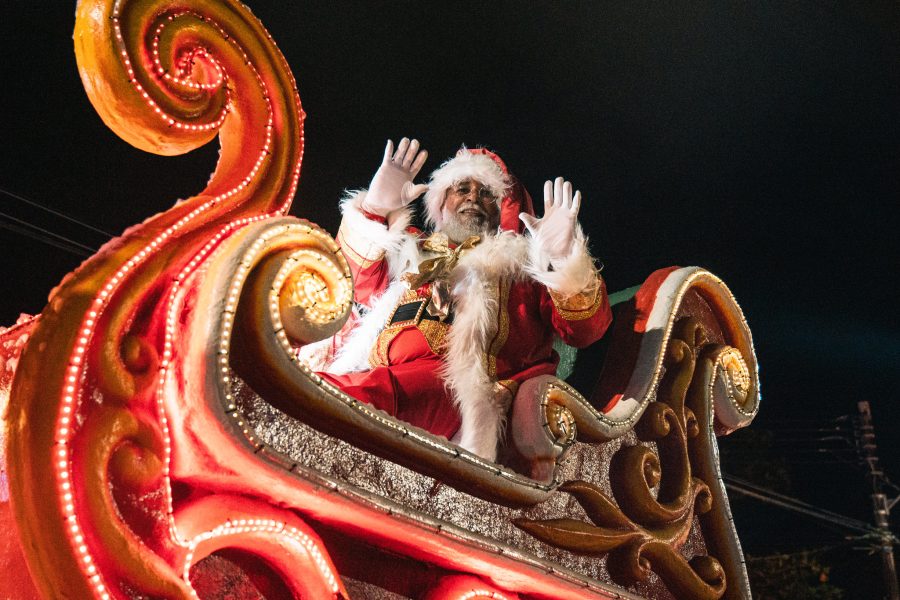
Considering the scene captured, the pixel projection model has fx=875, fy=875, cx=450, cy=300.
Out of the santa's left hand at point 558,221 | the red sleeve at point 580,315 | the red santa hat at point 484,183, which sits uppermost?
the red santa hat at point 484,183

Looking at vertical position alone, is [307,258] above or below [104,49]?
below

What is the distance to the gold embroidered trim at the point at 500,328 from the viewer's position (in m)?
2.56

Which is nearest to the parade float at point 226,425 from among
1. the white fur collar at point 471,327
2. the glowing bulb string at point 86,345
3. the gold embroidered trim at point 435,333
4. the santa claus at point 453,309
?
the glowing bulb string at point 86,345

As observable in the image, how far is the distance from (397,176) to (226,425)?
144 cm

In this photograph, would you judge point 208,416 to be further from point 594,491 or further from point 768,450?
point 768,450

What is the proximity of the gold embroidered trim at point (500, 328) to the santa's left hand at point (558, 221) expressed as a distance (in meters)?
0.18

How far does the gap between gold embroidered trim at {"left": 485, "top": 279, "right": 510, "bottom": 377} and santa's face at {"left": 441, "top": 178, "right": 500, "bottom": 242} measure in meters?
0.44

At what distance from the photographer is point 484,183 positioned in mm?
3295

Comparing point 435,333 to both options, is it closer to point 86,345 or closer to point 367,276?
point 367,276

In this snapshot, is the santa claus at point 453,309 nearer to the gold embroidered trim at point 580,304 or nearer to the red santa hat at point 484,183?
the gold embroidered trim at point 580,304

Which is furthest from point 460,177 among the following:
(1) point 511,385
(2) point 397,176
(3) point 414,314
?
(1) point 511,385

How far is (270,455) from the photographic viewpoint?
1.59 m

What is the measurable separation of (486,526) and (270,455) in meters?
0.66

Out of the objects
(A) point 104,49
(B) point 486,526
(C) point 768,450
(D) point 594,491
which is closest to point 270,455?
(B) point 486,526
